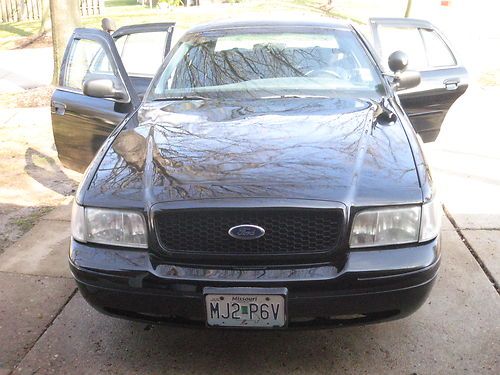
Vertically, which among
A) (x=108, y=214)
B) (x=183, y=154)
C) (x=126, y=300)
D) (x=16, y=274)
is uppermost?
(x=183, y=154)

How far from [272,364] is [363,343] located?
1.68 ft

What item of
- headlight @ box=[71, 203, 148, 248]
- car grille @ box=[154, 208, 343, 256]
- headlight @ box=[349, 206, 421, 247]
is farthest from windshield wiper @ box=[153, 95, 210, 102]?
headlight @ box=[349, 206, 421, 247]

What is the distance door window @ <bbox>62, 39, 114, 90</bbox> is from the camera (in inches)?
196

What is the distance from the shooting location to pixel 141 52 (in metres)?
7.98

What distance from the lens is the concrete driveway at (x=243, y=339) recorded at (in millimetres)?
2930

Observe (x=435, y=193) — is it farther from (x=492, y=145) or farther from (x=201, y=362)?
(x=492, y=145)

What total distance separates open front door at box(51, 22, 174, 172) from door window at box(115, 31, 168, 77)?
0.86 metres

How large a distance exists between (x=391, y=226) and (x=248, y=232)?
63 cm

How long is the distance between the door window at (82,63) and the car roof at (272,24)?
1.03 m

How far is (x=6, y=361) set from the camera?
3.00 m

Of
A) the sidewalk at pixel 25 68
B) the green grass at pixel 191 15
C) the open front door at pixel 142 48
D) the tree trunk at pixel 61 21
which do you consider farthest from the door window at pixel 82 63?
the green grass at pixel 191 15

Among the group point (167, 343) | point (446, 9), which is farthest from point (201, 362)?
point (446, 9)

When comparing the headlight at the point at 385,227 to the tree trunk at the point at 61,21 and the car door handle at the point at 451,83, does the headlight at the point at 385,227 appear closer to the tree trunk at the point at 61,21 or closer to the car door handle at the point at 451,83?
the car door handle at the point at 451,83

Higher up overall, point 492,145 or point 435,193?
point 435,193
